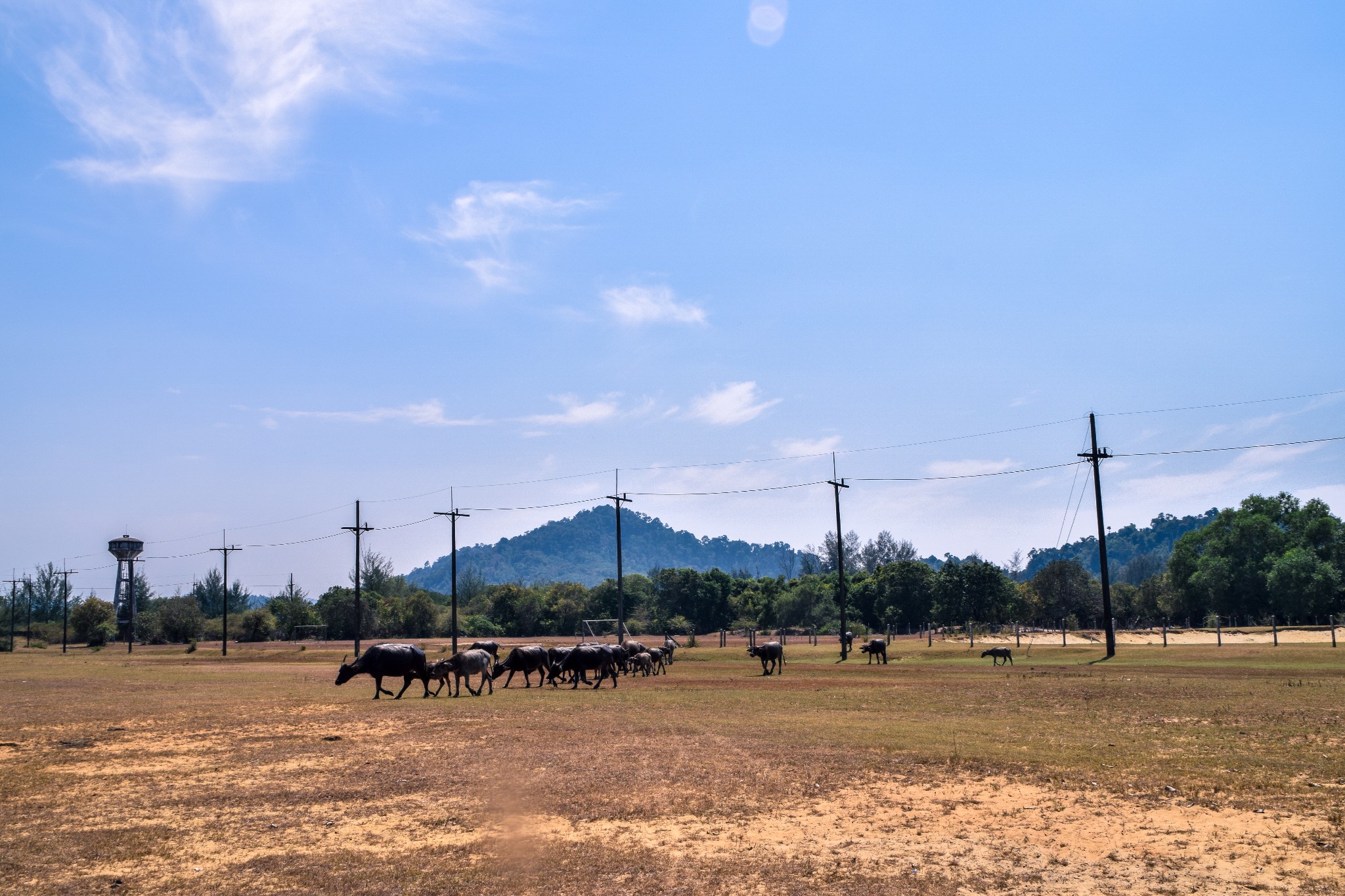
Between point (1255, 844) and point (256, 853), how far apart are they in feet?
42.9

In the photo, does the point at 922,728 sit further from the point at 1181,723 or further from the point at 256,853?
the point at 256,853

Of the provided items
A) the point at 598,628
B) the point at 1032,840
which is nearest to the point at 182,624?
the point at 598,628

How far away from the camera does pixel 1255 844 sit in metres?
12.4

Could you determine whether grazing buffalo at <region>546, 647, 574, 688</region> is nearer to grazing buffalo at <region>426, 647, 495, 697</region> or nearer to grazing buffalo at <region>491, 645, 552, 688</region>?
grazing buffalo at <region>491, 645, 552, 688</region>

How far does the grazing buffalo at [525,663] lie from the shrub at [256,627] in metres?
98.0

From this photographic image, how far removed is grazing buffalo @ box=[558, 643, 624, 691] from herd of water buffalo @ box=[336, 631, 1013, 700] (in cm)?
3

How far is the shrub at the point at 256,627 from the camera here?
128000 mm

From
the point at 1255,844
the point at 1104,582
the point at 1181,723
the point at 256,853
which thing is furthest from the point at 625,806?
the point at 1104,582

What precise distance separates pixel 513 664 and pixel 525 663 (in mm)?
602

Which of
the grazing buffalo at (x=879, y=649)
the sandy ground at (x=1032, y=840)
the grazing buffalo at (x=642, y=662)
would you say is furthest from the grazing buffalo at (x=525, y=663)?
the sandy ground at (x=1032, y=840)

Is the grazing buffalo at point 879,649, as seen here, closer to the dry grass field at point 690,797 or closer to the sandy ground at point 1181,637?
the sandy ground at point 1181,637

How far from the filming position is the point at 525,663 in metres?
42.0

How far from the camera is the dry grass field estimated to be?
38.1 ft

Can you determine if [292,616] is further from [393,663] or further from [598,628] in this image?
[393,663]
